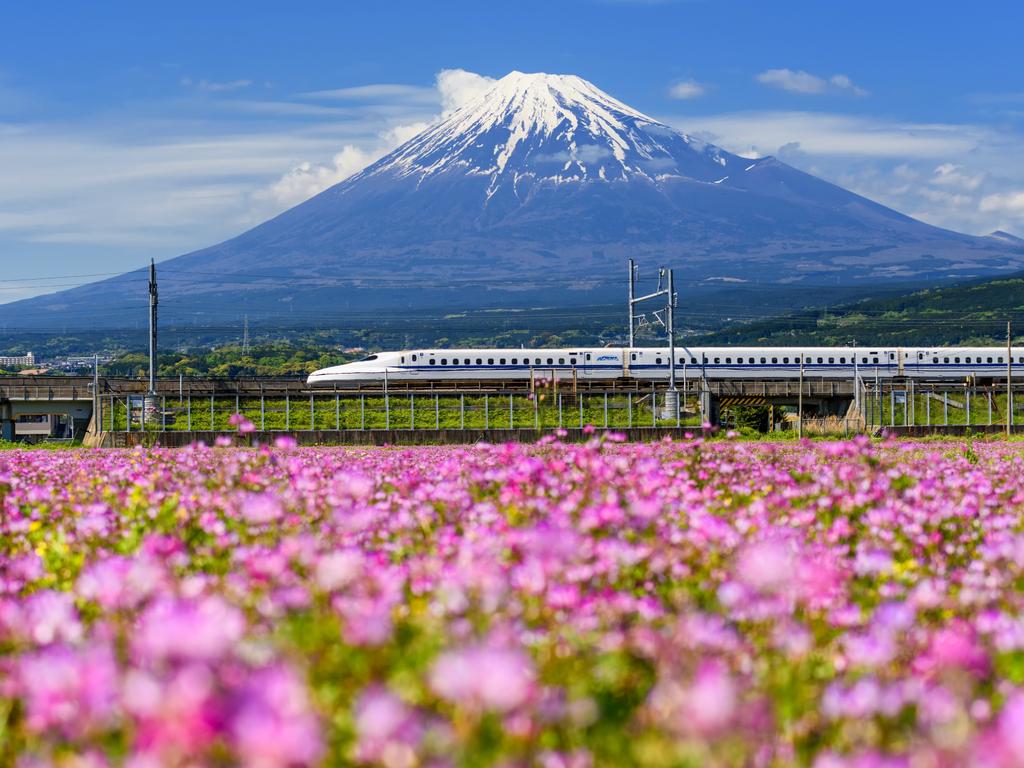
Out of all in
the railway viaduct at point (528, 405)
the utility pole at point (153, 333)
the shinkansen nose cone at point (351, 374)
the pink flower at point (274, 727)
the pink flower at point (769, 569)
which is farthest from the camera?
the shinkansen nose cone at point (351, 374)

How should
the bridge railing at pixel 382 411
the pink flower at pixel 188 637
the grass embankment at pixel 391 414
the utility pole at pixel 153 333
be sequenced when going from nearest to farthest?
1. the pink flower at pixel 188 637
2. the bridge railing at pixel 382 411
3. the grass embankment at pixel 391 414
4. the utility pole at pixel 153 333

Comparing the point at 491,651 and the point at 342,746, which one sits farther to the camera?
the point at 342,746

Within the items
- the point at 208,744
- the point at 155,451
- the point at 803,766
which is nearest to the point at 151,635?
the point at 208,744

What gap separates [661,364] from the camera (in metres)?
72.2

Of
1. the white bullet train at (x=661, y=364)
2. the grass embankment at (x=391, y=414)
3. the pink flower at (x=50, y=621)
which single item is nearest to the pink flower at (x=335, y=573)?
the pink flower at (x=50, y=621)

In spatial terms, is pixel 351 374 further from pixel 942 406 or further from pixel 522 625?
pixel 522 625

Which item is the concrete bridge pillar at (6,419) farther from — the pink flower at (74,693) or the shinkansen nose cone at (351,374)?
the pink flower at (74,693)

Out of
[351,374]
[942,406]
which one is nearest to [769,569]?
[942,406]

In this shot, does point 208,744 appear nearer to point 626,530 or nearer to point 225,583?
point 225,583

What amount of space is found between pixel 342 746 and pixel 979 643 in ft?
7.86

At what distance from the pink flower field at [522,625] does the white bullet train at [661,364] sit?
59.8 meters

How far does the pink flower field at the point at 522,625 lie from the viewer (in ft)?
10.0

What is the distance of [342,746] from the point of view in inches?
136

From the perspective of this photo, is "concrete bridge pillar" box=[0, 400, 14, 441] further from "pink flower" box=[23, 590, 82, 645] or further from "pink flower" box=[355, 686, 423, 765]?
"pink flower" box=[355, 686, 423, 765]
